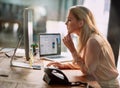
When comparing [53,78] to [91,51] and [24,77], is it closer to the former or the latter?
[24,77]

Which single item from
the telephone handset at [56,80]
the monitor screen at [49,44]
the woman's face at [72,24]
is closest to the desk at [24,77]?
the telephone handset at [56,80]

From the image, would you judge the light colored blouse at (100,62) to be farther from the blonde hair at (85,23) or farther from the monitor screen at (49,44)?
the monitor screen at (49,44)

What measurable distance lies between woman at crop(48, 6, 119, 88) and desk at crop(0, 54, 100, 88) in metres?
0.10

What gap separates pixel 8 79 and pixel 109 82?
2.54 feet

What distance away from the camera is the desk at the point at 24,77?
1.52 m

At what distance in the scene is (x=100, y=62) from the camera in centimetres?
175

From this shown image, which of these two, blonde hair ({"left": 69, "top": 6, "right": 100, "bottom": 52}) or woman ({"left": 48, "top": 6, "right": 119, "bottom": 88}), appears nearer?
woman ({"left": 48, "top": 6, "right": 119, "bottom": 88})

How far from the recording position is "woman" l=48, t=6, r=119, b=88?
1715 mm

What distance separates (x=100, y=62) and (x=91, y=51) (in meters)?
0.13

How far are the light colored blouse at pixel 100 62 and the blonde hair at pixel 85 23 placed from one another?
0.08 meters

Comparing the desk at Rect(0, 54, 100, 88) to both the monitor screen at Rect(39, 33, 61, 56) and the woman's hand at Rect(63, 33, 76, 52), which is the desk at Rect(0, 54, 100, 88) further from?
the monitor screen at Rect(39, 33, 61, 56)

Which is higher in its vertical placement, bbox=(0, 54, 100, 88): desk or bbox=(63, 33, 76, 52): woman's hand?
bbox=(63, 33, 76, 52): woman's hand

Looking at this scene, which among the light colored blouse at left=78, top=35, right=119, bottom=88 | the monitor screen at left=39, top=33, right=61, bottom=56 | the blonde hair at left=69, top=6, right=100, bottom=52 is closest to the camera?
the light colored blouse at left=78, top=35, right=119, bottom=88

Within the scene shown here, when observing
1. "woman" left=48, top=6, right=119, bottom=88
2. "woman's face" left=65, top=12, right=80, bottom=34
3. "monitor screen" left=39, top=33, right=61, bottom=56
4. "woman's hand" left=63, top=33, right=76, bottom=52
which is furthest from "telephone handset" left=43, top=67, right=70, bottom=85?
"monitor screen" left=39, top=33, right=61, bottom=56
